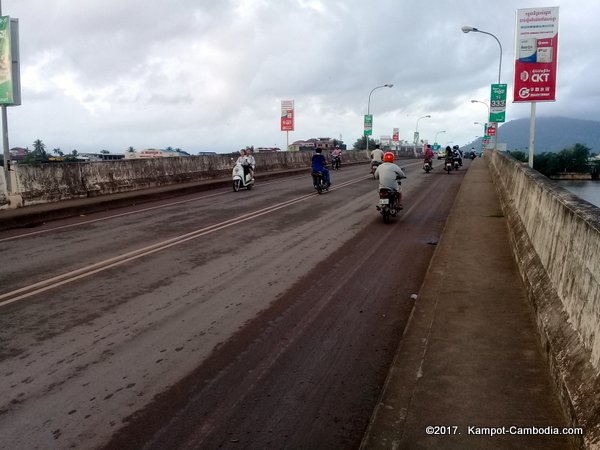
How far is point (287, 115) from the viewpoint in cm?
3641

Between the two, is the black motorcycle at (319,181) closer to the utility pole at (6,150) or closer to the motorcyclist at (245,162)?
the motorcyclist at (245,162)

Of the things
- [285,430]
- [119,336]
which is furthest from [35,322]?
[285,430]

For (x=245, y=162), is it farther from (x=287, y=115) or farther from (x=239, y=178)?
(x=287, y=115)

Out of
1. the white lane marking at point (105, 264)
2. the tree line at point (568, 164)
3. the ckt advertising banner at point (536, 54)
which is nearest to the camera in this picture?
the white lane marking at point (105, 264)

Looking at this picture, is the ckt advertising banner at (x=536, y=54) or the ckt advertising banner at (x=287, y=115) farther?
the ckt advertising banner at (x=287, y=115)

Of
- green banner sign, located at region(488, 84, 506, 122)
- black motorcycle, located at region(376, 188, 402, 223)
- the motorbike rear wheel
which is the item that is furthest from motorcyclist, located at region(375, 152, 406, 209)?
green banner sign, located at region(488, 84, 506, 122)

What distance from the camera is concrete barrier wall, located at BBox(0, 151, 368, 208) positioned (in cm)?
1519

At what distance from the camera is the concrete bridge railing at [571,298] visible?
10.2 feet

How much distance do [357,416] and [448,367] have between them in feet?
3.25

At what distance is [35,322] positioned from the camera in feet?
18.2

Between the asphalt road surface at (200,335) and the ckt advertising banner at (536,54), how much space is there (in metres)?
4.06

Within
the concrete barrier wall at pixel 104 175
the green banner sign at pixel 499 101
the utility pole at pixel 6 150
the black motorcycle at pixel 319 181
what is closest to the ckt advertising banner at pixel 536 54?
the black motorcycle at pixel 319 181

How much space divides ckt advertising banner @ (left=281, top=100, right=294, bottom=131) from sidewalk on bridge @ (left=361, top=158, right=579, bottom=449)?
30.2 meters

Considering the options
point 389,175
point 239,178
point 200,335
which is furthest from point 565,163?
point 200,335
